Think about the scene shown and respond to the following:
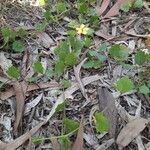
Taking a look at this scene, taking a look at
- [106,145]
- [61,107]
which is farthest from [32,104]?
[106,145]

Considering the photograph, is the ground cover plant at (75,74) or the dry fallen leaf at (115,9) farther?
the dry fallen leaf at (115,9)

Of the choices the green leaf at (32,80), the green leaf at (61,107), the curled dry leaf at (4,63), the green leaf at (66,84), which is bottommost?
the green leaf at (61,107)

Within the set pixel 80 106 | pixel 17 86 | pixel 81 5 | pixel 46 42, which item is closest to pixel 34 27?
pixel 46 42

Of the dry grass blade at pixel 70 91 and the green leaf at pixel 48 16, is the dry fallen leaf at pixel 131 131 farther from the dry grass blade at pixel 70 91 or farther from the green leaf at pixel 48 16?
the green leaf at pixel 48 16

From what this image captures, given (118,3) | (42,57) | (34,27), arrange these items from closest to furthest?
(42,57) → (34,27) → (118,3)

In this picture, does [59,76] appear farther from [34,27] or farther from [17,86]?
[34,27]

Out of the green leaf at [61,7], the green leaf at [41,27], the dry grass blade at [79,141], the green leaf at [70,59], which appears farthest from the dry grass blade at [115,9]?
the dry grass blade at [79,141]

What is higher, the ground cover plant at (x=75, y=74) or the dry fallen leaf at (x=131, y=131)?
the ground cover plant at (x=75, y=74)
